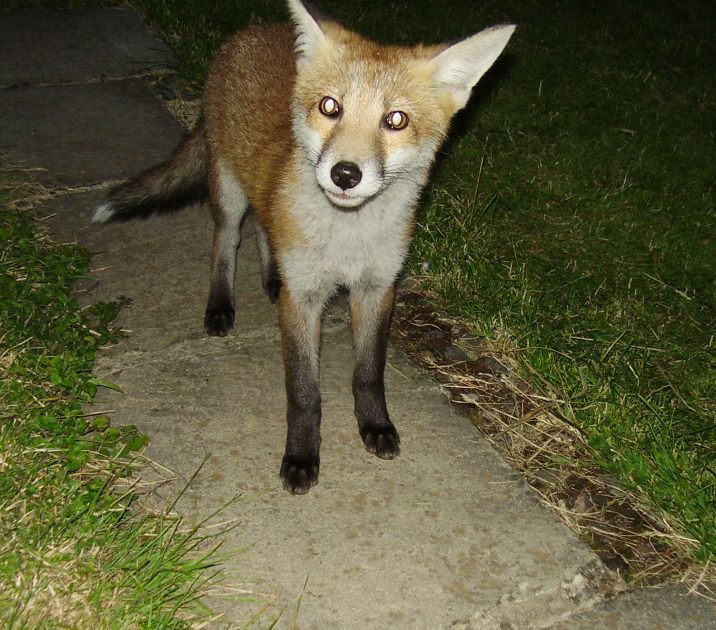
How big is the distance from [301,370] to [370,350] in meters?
0.33

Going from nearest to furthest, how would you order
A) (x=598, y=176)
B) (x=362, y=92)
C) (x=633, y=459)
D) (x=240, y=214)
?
(x=362, y=92) → (x=633, y=459) → (x=240, y=214) → (x=598, y=176)

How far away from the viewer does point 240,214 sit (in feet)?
13.8

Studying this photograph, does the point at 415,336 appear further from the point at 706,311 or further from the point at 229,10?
the point at 229,10

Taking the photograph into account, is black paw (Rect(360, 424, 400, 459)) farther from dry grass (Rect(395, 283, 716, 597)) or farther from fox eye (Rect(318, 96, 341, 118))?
fox eye (Rect(318, 96, 341, 118))

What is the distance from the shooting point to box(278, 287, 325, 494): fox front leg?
3240mm

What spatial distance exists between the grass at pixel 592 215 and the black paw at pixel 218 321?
43.4 inches

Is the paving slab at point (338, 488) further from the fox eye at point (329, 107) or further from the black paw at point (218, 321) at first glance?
the fox eye at point (329, 107)

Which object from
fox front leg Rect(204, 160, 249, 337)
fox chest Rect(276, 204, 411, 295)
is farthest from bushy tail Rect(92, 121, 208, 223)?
fox chest Rect(276, 204, 411, 295)

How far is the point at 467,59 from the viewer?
307 cm

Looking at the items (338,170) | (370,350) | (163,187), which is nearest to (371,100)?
(338,170)

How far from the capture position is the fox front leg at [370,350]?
3.41 m

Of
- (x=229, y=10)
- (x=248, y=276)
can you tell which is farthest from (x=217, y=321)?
(x=229, y=10)

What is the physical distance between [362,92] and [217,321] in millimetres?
1453

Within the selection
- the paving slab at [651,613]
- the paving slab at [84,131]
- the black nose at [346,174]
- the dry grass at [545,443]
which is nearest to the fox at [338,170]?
the black nose at [346,174]
